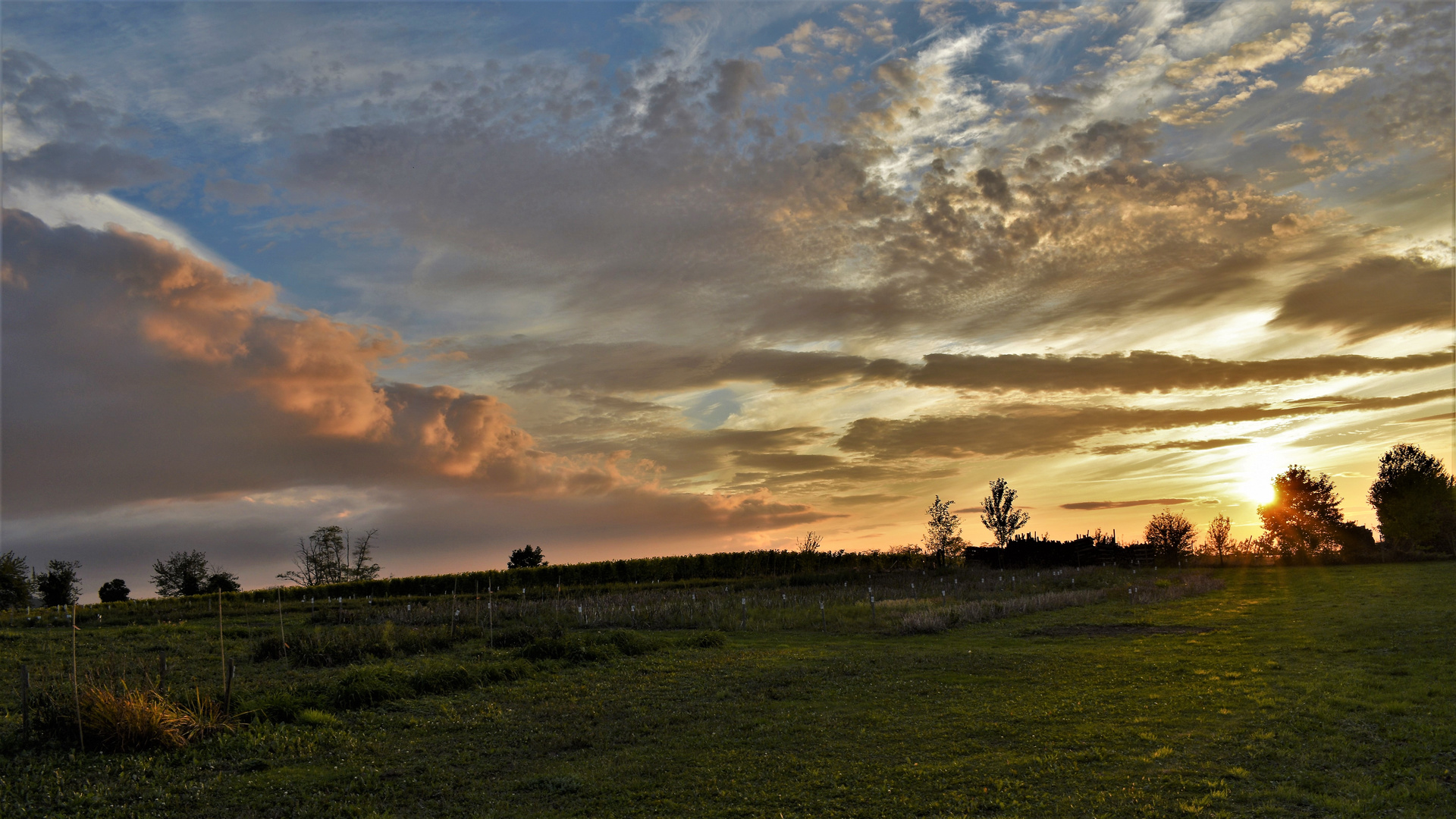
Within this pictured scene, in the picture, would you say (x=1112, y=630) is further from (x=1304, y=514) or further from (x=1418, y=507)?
(x=1304, y=514)

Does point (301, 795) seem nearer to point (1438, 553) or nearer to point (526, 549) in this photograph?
point (526, 549)

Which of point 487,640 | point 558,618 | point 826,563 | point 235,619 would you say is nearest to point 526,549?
point 826,563

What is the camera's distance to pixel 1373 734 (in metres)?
12.3

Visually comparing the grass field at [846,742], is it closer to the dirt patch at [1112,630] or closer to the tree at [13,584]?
the dirt patch at [1112,630]

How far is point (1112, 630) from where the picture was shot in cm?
2767

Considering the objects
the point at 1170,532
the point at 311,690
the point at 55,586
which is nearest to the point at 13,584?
the point at 55,586

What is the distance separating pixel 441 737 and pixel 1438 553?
84.8 m

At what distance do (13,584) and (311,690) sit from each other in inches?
2771

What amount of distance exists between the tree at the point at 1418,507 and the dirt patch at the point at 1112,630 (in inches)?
2475

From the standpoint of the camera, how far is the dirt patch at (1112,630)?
26375 mm

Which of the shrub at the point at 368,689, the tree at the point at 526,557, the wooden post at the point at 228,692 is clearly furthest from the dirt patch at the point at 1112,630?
the tree at the point at 526,557

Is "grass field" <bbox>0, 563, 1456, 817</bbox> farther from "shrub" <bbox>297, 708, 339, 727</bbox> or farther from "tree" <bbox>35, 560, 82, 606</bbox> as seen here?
"tree" <bbox>35, 560, 82, 606</bbox>

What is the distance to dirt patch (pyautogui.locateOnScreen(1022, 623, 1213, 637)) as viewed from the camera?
2638 centimetres

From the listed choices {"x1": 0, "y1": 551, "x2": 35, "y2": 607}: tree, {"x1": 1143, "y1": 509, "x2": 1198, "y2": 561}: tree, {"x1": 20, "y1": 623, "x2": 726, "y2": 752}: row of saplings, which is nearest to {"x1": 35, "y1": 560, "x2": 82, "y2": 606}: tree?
{"x1": 0, "y1": 551, "x2": 35, "y2": 607}: tree
